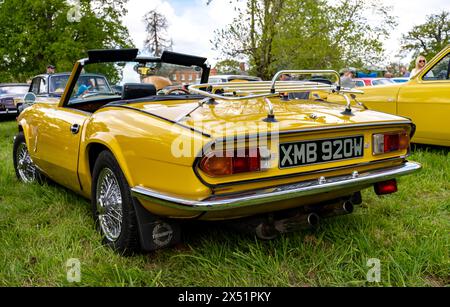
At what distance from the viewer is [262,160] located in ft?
6.78

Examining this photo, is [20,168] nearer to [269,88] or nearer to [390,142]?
[269,88]

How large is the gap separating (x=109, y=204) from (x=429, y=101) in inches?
159

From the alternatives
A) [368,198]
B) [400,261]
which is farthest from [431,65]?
[400,261]

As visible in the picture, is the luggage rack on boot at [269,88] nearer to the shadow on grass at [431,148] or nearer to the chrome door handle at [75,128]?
the chrome door handle at [75,128]

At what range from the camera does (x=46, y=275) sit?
7.70ft

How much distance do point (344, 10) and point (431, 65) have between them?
35.4ft

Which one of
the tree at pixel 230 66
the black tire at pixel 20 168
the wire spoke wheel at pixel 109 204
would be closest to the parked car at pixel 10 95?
the tree at pixel 230 66

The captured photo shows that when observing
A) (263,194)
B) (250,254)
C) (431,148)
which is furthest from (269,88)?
(431,148)

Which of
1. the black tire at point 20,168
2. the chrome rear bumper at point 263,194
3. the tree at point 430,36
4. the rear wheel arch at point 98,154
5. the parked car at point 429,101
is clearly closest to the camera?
the chrome rear bumper at point 263,194

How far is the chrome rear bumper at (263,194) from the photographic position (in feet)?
6.25

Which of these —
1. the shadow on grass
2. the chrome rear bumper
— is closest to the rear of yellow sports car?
the chrome rear bumper

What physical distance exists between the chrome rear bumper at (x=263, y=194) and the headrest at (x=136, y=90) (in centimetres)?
99

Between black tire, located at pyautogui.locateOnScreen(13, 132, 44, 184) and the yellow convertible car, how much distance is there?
1.25 meters
